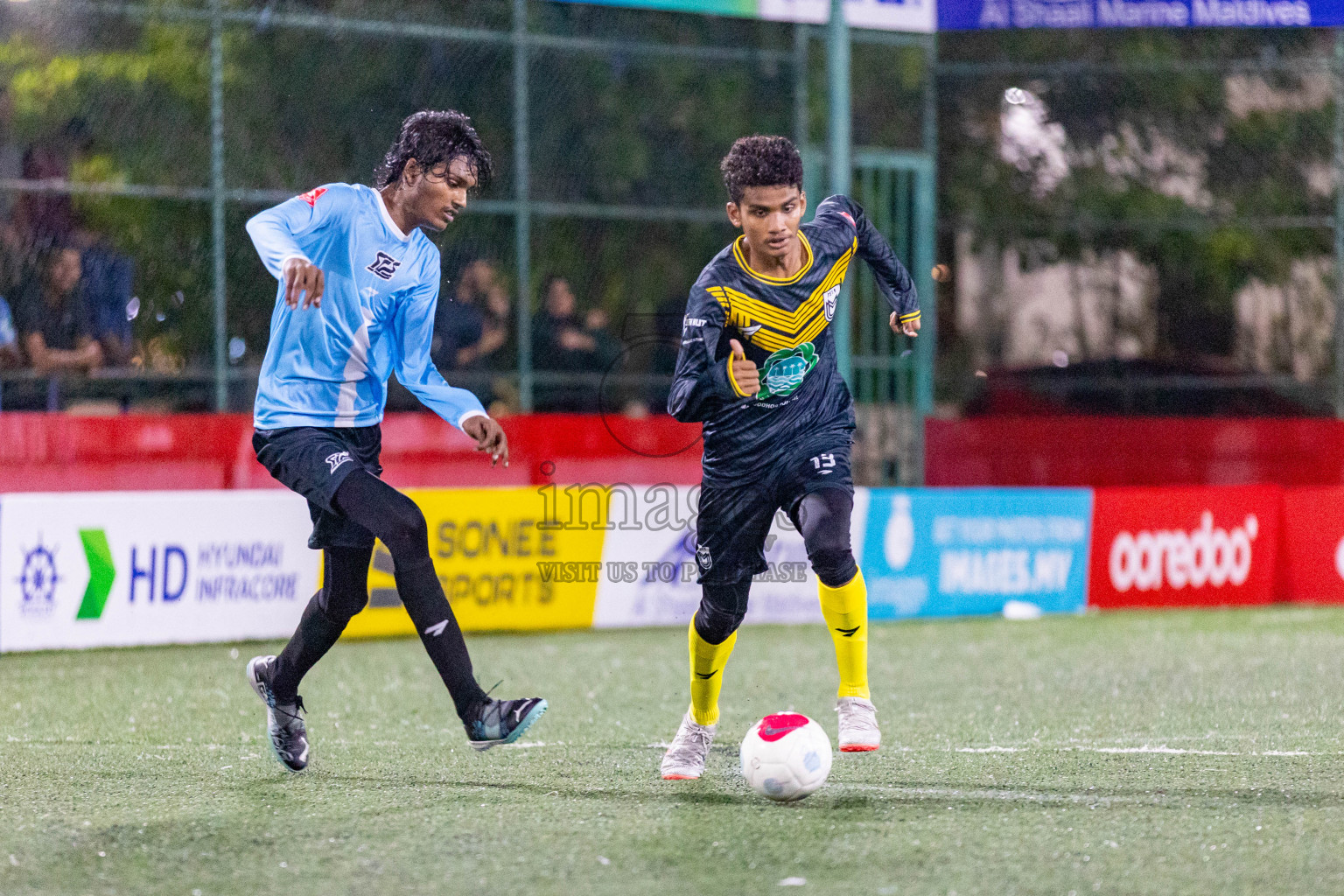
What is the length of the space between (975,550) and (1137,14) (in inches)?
169

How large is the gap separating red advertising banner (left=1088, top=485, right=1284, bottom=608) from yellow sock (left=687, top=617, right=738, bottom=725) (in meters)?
6.90

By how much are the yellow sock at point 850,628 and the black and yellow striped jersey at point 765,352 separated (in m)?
0.46

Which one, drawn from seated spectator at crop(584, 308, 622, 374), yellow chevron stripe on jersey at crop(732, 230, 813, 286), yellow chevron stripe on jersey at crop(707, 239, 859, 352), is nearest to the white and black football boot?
yellow chevron stripe on jersey at crop(707, 239, 859, 352)

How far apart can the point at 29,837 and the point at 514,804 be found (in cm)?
130

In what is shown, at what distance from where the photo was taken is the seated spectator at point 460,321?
11.7 m

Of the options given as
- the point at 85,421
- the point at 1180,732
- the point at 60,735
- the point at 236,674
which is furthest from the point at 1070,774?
the point at 85,421

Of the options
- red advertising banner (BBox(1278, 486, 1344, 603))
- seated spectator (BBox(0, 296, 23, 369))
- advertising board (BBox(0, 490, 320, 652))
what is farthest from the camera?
red advertising banner (BBox(1278, 486, 1344, 603))

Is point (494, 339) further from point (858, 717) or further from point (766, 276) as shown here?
point (858, 717)

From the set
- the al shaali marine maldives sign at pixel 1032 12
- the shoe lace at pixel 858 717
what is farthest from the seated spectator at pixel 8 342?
the shoe lace at pixel 858 717

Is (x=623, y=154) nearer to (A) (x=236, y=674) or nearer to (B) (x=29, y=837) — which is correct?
(A) (x=236, y=674)

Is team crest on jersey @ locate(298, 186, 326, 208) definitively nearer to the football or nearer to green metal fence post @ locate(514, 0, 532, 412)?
the football

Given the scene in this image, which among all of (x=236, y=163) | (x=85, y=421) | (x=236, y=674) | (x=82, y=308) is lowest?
(x=236, y=674)

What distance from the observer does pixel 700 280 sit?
5.23 metres

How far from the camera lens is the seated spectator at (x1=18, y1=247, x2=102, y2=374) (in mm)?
10398
